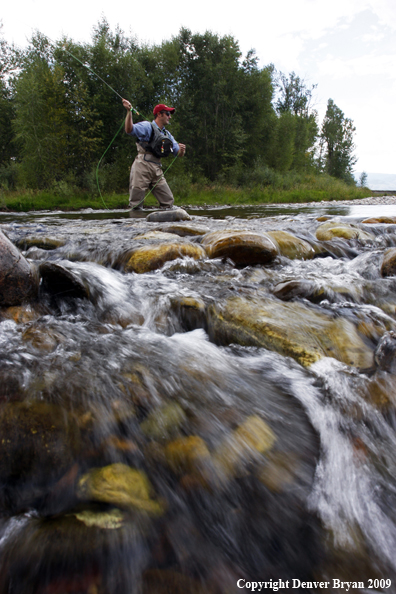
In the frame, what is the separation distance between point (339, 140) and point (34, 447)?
6477 centimetres

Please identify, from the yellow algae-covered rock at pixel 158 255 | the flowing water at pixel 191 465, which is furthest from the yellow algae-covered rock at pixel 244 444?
the yellow algae-covered rock at pixel 158 255

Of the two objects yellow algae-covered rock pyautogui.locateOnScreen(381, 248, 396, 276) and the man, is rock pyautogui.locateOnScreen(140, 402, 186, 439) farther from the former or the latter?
the man

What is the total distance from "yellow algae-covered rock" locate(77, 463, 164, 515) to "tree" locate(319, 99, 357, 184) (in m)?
61.7

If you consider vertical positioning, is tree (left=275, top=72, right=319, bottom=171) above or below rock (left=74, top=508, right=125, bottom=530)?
above

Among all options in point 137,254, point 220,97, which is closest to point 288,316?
point 137,254

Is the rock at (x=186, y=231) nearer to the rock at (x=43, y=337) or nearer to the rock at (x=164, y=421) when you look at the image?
the rock at (x=43, y=337)

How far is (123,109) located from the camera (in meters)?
23.9

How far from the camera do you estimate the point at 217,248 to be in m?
4.13

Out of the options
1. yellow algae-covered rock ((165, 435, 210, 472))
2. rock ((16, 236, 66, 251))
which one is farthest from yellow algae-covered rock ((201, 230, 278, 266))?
yellow algae-covered rock ((165, 435, 210, 472))

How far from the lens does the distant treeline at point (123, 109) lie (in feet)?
66.8

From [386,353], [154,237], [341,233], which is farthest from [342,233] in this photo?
[386,353]

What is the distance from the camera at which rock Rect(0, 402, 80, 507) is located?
1229 millimetres

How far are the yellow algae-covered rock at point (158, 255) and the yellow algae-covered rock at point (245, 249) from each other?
0.23 meters

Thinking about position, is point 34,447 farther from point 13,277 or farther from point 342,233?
point 342,233
